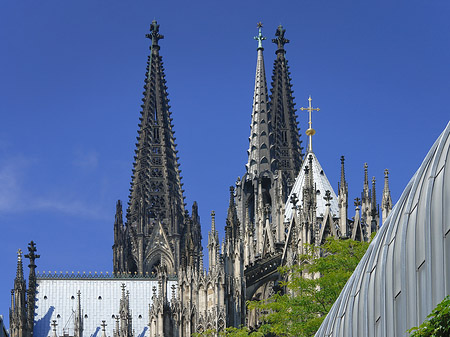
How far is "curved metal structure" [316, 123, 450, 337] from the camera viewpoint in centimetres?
2241

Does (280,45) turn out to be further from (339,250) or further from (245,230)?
(339,250)

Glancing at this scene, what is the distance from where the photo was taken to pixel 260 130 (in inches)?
3300

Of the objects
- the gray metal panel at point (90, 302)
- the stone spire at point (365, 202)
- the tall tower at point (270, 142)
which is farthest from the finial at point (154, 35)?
the stone spire at point (365, 202)

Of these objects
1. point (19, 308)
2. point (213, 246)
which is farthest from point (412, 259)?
point (19, 308)

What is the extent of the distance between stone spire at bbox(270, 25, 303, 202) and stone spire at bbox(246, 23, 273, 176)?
72cm

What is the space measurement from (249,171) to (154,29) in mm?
20385

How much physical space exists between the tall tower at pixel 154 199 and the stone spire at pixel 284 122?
6725 millimetres

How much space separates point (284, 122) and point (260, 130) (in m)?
3.16

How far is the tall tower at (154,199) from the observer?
275 feet

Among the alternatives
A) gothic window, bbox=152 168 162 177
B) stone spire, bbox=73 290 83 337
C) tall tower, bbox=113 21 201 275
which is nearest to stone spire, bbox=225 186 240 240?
stone spire, bbox=73 290 83 337

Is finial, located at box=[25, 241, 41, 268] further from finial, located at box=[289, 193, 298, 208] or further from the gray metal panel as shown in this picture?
finial, located at box=[289, 193, 298, 208]

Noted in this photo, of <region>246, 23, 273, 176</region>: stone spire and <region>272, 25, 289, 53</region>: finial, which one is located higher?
<region>272, 25, 289, 53</region>: finial

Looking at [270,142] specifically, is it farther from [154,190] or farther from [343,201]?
[343,201]

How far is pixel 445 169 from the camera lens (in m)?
22.8
